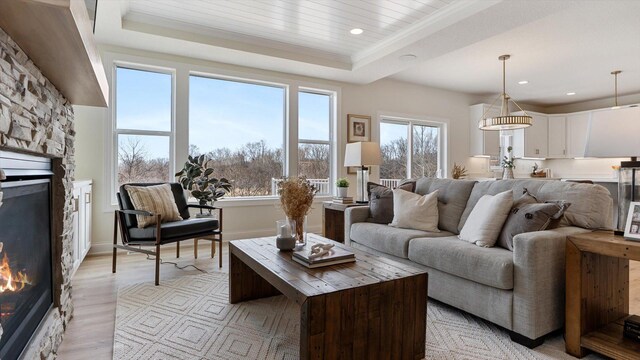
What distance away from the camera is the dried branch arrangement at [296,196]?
2.08 meters

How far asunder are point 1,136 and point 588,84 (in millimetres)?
7696

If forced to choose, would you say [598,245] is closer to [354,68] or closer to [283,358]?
[283,358]

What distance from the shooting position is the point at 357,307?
58.7 inches

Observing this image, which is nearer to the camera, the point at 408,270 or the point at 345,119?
the point at 408,270

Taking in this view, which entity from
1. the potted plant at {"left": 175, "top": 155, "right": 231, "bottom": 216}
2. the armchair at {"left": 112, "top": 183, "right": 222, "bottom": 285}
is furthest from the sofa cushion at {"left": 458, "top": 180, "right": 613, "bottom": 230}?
the potted plant at {"left": 175, "top": 155, "right": 231, "bottom": 216}

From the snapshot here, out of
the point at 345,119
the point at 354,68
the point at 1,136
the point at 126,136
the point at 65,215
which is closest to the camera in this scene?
the point at 1,136

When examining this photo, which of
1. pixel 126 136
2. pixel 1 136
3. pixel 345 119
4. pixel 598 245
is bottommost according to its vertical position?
pixel 598 245

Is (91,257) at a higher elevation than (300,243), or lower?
lower

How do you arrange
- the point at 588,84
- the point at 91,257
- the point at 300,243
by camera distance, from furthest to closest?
the point at 588,84 < the point at 91,257 < the point at 300,243

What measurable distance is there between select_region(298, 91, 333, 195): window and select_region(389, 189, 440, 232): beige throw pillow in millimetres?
2316

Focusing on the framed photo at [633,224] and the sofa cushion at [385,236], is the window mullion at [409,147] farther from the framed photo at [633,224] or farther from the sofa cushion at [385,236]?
the framed photo at [633,224]

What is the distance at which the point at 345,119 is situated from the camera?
5.39 meters

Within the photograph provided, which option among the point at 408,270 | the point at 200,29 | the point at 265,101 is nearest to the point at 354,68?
the point at 265,101

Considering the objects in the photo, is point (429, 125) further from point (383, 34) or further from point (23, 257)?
point (23, 257)
